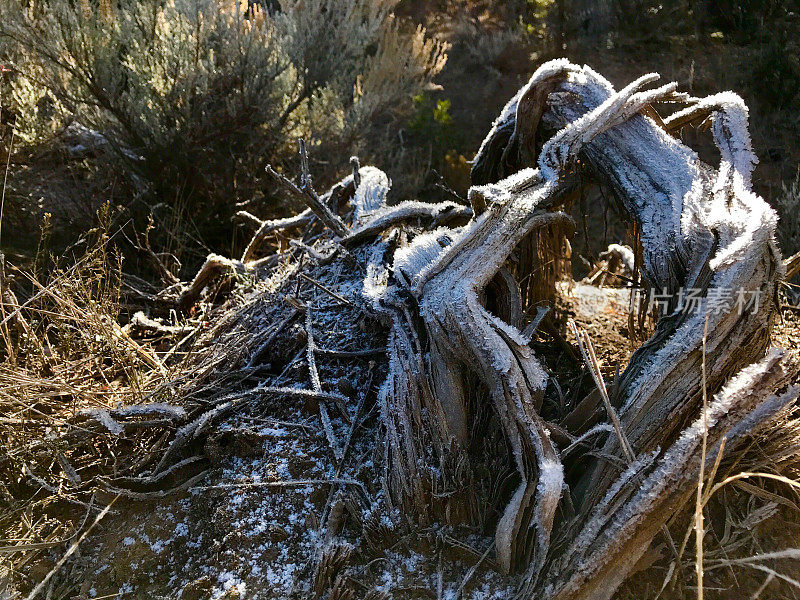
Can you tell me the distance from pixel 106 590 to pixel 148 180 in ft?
10.4

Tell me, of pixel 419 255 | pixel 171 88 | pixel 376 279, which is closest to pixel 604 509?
pixel 419 255

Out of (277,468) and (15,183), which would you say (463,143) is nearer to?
(15,183)

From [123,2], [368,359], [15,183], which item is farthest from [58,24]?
[368,359]

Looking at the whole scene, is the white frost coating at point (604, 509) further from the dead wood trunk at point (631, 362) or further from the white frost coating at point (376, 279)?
the white frost coating at point (376, 279)

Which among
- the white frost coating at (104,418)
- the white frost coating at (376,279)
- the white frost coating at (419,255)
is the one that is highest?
the white frost coating at (419,255)

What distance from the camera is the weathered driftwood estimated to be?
129 centimetres

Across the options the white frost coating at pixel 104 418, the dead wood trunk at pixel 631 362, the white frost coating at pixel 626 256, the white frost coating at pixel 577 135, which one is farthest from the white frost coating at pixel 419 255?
the white frost coating at pixel 626 256

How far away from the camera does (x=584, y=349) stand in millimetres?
1613

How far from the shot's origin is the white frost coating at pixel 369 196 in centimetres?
269

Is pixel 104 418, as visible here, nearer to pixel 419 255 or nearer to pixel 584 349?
pixel 419 255

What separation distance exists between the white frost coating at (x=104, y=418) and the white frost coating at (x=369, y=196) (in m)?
1.19

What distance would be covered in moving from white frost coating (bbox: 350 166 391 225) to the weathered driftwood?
0.62 metres

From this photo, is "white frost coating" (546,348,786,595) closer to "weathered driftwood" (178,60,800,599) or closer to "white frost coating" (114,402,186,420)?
"weathered driftwood" (178,60,800,599)

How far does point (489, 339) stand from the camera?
1535mm
